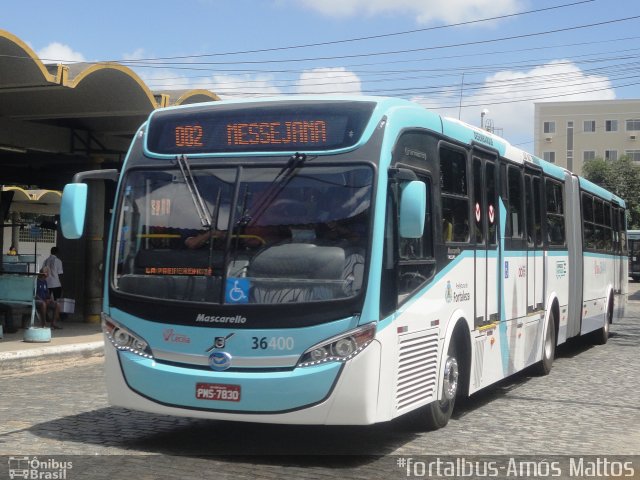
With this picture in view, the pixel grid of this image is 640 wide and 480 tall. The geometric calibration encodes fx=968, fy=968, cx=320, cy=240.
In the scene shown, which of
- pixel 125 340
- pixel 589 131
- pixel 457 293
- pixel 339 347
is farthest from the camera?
pixel 589 131

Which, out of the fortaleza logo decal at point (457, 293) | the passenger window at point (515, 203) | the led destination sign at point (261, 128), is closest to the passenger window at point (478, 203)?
the fortaleza logo decal at point (457, 293)

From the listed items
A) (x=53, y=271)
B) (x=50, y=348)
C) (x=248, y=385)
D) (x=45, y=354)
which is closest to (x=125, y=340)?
(x=248, y=385)

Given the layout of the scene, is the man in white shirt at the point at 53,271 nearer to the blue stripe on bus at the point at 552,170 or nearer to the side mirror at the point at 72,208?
the blue stripe on bus at the point at 552,170

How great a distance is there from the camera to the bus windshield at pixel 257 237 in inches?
295

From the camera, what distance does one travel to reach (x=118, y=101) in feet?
58.0

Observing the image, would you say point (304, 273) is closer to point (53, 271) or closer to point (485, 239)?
point (485, 239)

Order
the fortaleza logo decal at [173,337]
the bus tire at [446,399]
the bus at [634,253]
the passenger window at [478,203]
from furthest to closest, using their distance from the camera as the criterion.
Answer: the bus at [634,253]
the passenger window at [478,203]
the bus tire at [446,399]
the fortaleza logo decal at [173,337]

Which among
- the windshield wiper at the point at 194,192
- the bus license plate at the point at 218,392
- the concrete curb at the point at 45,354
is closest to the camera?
the bus license plate at the point at 218,392

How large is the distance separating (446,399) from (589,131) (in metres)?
92.6

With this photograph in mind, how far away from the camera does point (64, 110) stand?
18.1 metres

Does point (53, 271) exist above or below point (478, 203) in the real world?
below

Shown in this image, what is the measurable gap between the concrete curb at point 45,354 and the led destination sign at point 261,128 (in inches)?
263

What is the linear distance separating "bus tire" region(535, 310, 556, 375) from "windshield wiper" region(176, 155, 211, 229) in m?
7.14

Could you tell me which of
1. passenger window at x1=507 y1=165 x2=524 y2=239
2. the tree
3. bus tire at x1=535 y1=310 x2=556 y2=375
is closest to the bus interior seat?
passenger window at x1=507 y1=165 x2=524 y2=239
